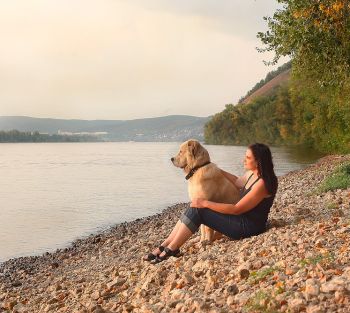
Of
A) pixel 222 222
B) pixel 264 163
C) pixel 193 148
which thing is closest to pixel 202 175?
pixel 193 148

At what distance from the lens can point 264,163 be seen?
883 cm

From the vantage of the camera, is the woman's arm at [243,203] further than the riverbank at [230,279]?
Yes

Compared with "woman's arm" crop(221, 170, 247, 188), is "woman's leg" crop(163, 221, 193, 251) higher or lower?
lower

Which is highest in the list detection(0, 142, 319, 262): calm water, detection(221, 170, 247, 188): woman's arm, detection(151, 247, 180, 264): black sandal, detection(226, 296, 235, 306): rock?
detection(221, 170, 247, 188): woman's arm

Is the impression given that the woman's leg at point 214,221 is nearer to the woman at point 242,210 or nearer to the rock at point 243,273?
the woman at point 242,210

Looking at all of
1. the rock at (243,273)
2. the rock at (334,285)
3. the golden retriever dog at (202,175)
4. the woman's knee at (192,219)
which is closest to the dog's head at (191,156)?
the golden retriever dog at (202,175)

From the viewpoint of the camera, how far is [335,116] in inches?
1842

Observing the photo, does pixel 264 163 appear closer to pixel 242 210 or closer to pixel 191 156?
pixel 242 210

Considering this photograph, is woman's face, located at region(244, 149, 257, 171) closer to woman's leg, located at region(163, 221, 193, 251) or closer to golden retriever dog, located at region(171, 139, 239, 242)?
golden retriever dog, located at region(171, 139, 239, 242)

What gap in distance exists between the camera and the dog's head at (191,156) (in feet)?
30.5

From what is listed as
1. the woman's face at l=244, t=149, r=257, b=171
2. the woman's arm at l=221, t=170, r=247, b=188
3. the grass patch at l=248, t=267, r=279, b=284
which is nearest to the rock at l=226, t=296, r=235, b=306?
the grass patch at l=248, t=267, r=279, b=284

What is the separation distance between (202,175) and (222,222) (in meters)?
0.90

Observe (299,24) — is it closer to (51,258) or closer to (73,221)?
(51,258)

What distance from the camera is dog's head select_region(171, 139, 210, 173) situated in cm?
930
